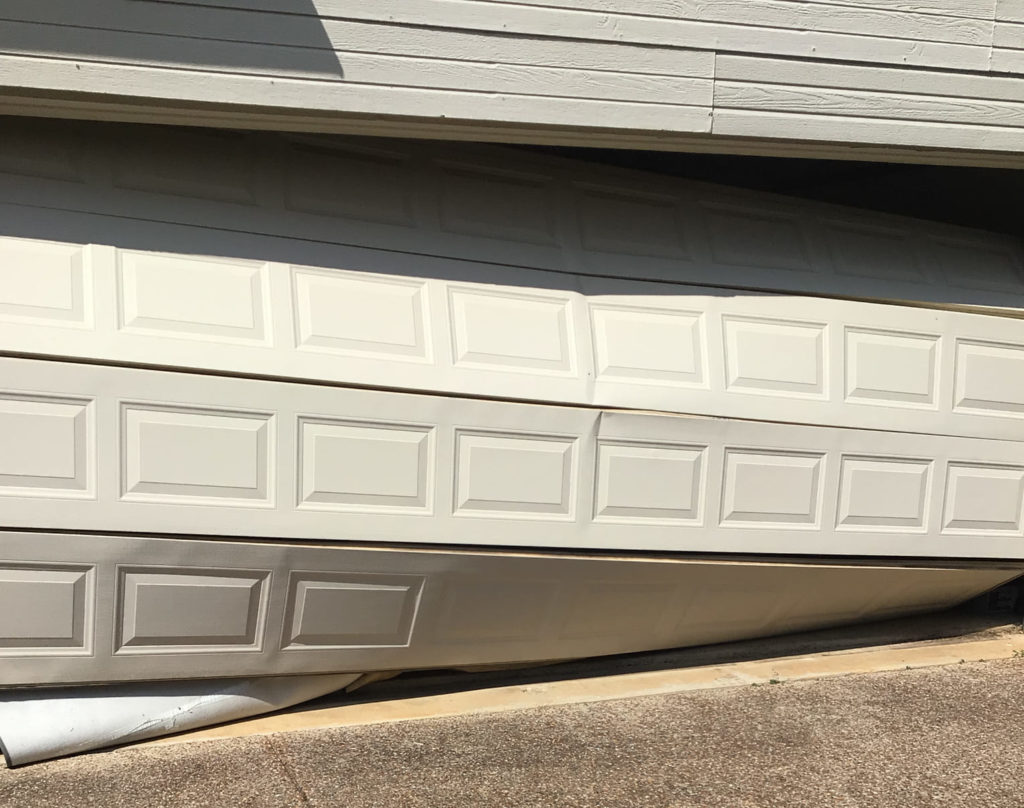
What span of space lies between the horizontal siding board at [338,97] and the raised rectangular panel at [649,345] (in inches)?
39.3

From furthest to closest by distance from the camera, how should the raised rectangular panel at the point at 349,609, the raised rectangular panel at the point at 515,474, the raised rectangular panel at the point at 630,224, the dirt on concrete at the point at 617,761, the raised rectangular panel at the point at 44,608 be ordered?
the raised rectangular panel at the point at 630,224
the raised rectangular panel at the point at 515,474
the raised rectangular panel at the point at 349,609
the raised rectangular panel at the point at 44,608
the dirt on concrete at the point at 617,761

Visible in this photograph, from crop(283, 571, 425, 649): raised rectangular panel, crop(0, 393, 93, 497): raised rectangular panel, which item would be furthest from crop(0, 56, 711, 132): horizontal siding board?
crop(283, 571, 425, 649): raised rectangular panel

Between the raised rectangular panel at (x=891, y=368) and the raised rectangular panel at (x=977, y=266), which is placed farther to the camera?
the raised rectangular panel at (x=977, y=266)

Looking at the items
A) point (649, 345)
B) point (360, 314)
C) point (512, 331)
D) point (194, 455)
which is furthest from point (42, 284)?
point (649, 345)

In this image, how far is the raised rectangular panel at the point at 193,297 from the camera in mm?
4109

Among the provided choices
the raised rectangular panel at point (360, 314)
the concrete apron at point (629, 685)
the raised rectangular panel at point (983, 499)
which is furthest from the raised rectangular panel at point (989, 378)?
the raised rectangular panel at point (360, 314)

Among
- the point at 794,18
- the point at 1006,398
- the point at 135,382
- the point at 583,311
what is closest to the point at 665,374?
the point at 583,311

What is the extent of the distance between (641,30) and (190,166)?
222cm

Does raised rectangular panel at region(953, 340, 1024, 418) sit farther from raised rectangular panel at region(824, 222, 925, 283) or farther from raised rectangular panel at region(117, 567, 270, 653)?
raised rectangular panel at region(117, 567, 270, 653)

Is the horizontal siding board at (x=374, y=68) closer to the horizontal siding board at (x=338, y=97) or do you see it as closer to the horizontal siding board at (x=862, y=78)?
the horizontal siding board at (x=338, y=97)

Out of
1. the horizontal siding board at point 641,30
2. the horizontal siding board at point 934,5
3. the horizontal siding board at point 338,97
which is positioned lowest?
the horizontal siding board at point 338,97

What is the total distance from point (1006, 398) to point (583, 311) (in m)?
2.71

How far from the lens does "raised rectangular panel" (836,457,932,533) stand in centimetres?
525

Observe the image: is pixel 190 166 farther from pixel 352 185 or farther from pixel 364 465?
pixel 364 465
